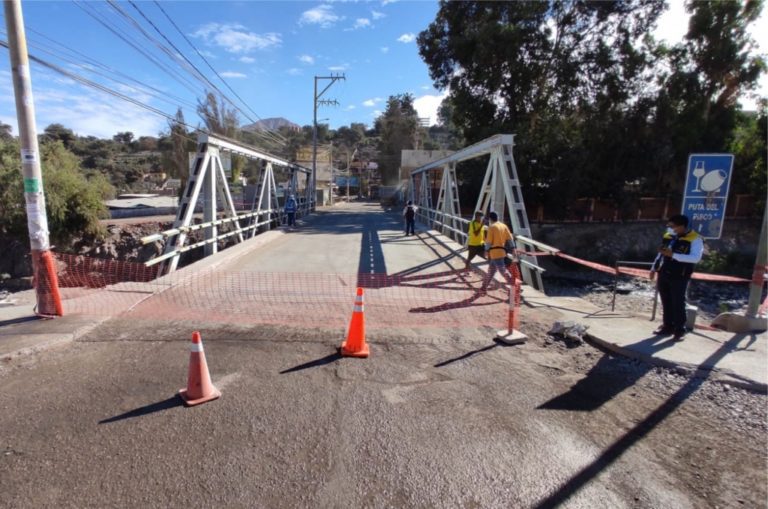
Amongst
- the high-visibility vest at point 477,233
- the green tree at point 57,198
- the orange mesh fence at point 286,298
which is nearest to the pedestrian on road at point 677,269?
the orange mesh fence at point 286,298

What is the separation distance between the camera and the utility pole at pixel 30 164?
5.29 m

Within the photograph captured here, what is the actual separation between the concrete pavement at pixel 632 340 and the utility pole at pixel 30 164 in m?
0.40

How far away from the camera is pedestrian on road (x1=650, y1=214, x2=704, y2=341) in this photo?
18.1 ft

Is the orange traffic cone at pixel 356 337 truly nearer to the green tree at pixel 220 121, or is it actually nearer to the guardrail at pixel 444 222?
the guardrail at pixel 444 222

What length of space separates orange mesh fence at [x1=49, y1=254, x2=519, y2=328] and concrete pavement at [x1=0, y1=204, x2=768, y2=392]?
0.25m

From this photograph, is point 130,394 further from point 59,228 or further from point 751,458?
point 59,228

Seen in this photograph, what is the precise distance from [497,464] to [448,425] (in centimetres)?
58

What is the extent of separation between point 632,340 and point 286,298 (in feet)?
17.8

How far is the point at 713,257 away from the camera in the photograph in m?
24.8

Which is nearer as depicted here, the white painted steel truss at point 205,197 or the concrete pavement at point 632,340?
the concrete pavement at point 632,340

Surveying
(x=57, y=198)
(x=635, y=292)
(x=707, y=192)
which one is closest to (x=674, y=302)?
(x=707, y=192)

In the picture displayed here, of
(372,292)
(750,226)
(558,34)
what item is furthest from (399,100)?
(372,292)

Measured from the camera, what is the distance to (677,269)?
18.4 ft

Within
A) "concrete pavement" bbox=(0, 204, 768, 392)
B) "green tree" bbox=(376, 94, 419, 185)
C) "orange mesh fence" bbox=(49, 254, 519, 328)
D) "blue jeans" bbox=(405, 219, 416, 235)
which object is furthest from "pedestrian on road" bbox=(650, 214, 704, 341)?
"green tree" bbox=(376, 94, 419, 185)
